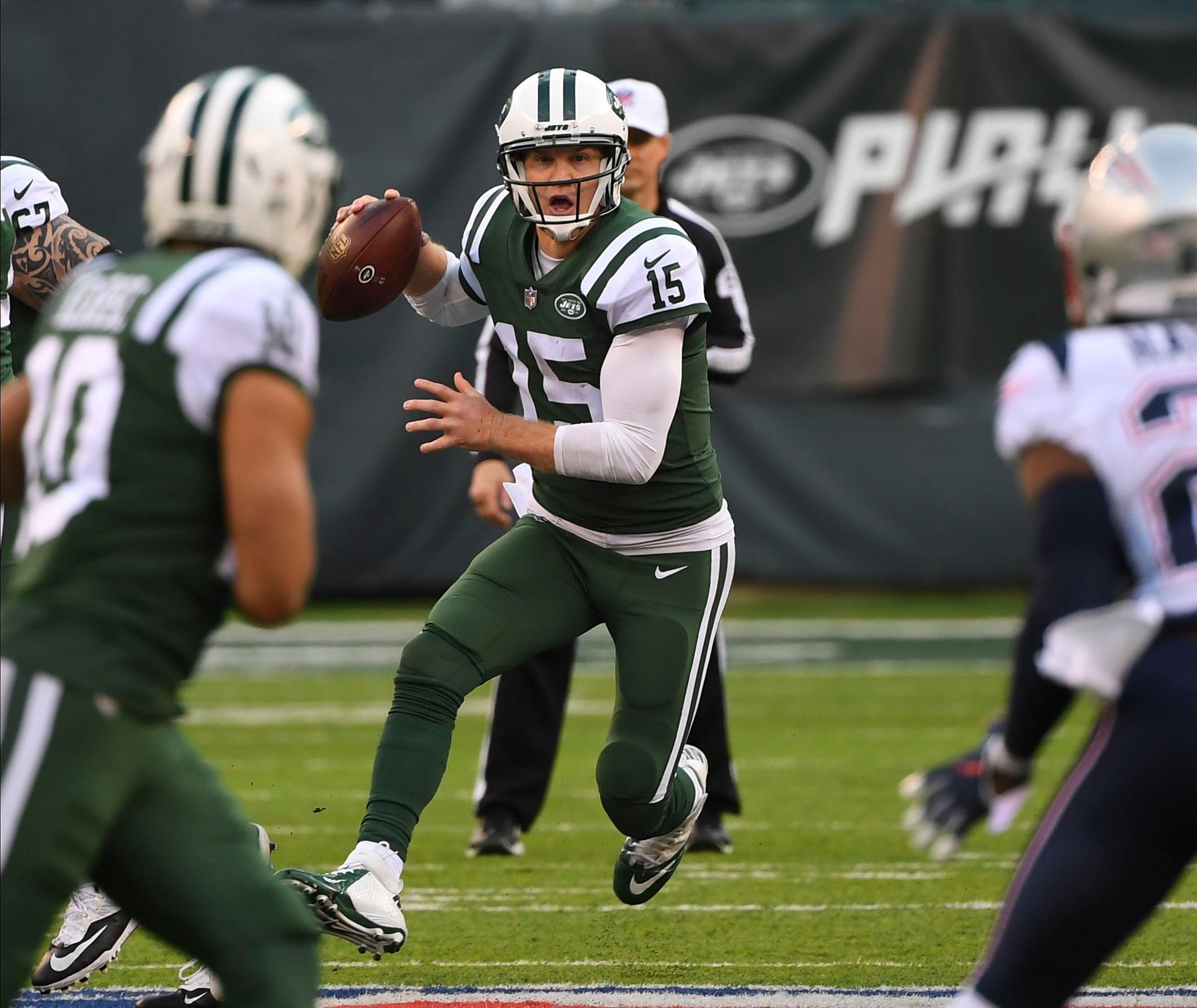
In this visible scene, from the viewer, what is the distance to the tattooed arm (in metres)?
3.98

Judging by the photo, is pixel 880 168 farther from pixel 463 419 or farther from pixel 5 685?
pixel 5 685

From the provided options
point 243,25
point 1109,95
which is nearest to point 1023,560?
point 1109,95

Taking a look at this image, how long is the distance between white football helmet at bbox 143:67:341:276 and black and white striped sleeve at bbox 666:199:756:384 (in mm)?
2594

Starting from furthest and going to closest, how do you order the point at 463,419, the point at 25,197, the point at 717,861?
the point at 717,861 → the point at 25,197 → the point at 463,419

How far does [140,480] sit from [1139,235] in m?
1.24

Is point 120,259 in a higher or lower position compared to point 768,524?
higher

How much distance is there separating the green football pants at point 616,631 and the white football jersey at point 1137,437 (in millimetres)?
1549

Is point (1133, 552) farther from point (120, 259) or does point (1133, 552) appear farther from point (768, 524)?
point (768, 524)

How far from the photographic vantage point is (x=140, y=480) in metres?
2.29

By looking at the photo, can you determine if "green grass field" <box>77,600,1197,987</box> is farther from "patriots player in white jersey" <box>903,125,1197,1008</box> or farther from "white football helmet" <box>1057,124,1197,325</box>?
"white football helmet" <box>1057,124,1197,325</box>

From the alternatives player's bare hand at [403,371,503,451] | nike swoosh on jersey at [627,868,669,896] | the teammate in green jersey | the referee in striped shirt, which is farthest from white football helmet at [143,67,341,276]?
the referee in striped shirt

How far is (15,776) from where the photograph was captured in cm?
221

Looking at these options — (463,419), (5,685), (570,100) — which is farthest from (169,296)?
(570,100)

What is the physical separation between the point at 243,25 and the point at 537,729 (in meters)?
6.19
